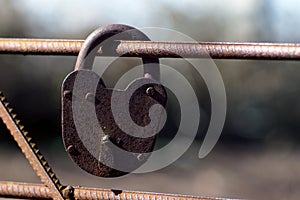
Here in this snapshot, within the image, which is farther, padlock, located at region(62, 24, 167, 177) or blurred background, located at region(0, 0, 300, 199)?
blurred background, located at region(0, 0, 300, 199)

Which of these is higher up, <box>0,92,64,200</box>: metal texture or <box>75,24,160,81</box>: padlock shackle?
<box>75,24,160,81</box>: padlock shackle

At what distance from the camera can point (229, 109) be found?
11094 mm

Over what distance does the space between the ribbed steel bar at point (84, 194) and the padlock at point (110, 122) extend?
1.3 inches

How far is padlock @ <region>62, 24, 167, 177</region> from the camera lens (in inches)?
46.9

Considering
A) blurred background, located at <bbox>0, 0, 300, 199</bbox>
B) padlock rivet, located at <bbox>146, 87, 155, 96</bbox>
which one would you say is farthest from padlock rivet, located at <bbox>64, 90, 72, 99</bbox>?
blurred background, located at <bbox>0, 0, 300, 199</bbox>

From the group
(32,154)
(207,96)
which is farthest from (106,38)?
(207,96)

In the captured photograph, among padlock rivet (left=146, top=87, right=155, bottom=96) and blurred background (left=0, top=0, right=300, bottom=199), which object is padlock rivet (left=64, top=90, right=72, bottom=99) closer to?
padlock rivet (left=146, top=87, right=155, bottom=96)

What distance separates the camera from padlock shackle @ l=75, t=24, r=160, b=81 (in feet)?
3.95

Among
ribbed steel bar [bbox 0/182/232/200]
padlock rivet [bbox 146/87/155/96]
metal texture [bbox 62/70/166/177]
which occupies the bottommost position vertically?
ribbed steel bar [bbox 0/182/232/200]

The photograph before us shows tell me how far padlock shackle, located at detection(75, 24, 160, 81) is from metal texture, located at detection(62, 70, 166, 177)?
3 centimetres

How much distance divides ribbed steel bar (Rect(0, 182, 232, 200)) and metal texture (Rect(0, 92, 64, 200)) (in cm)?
2

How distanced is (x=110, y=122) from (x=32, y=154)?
13 centimetres

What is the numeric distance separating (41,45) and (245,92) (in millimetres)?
9714

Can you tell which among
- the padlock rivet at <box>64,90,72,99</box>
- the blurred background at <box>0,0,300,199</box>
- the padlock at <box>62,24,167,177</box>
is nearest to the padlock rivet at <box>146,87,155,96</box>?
the padlock at <box>62,24,167,177</box>
